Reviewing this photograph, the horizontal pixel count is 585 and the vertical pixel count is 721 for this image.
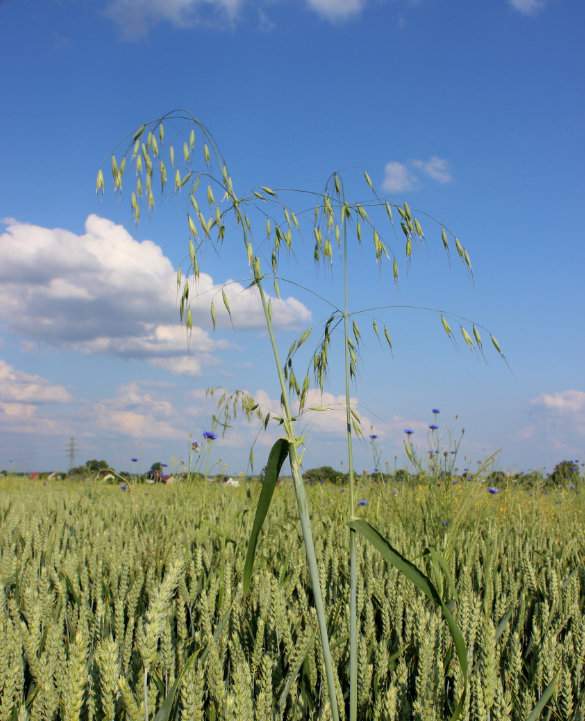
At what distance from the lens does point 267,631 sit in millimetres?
2035

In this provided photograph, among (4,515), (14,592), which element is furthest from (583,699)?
(4,515)

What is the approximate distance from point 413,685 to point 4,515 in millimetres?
3480

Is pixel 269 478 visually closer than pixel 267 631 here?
Yes

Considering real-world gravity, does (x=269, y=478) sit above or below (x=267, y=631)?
above

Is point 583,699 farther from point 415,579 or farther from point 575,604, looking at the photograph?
point 415,579

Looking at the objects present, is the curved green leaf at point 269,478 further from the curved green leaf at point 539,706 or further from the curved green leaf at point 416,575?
the curved green leaf at point 539,706

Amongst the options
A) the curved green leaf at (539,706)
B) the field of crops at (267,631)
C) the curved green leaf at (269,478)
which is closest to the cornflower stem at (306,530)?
the curved green leaf at (269,478)

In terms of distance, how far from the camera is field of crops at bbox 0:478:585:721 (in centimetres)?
125

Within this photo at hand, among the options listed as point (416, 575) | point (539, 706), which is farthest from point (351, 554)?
point (539, 706)

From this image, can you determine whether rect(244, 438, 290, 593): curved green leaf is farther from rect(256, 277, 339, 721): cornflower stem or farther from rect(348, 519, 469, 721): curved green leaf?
rect(348, 519, 469, 721): curved green leaf

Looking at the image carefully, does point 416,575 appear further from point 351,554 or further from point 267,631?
point 267,631

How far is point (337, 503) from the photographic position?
14.9ft

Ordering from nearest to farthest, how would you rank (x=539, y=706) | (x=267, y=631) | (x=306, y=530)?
(x=306, y=530), (x=539, y=706), (x=267, y=631)

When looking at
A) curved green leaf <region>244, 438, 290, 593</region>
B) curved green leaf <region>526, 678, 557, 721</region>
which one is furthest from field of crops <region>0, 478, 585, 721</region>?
curved green leaf <region>244, 438, 290, 593</region>
